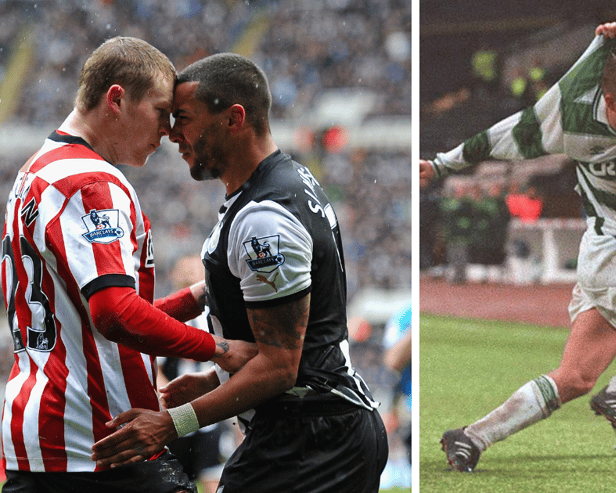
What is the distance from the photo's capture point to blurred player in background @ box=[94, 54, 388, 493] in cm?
171

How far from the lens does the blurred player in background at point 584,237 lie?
3406mm

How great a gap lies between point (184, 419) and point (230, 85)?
0.86 m

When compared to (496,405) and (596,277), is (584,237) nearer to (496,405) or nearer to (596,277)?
(596,277)

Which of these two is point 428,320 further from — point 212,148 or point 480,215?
point 212,148

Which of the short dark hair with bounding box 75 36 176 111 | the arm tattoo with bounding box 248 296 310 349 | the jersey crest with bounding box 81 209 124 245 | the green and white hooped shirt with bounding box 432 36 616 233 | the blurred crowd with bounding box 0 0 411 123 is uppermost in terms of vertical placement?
the blurred crowd with bounding box 0 0 411 123

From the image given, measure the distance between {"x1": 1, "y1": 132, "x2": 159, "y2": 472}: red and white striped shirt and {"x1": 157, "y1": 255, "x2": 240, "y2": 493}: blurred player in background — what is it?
2.13m

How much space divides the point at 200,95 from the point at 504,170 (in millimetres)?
2134

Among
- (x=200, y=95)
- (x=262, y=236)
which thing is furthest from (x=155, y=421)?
(x=200, y=95)

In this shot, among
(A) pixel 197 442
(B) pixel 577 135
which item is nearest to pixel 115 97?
(B) pixel 577 135

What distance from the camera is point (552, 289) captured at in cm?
359

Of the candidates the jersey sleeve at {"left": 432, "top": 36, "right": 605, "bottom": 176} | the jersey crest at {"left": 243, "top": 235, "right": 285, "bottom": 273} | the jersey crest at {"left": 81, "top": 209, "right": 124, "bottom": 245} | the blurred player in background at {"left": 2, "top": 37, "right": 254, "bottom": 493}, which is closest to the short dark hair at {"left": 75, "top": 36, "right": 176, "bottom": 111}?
the blurred player in background at {"left": 2, "top": 37, "right": 254, "bottom": 493}

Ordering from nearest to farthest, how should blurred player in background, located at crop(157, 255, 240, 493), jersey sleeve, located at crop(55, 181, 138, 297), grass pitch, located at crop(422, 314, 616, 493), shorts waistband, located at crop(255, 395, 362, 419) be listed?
jersey sleeve, located at crop(55, 181, 138, 297) → shorts waistband, located at crop(255, 395, 362, 419) → grass pitch, located at crop(422, 314, 616, 493) → blurred player in background, located at crop(157, 255, 240, 493)

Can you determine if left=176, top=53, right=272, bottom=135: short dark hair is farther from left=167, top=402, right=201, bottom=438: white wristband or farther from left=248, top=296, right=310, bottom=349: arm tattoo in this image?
left=167, top=402, right=201, bottom=438: white wristband

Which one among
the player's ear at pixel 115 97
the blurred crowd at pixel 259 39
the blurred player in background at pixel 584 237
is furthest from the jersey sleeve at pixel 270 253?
the blurred crowd at pixel 259 39
